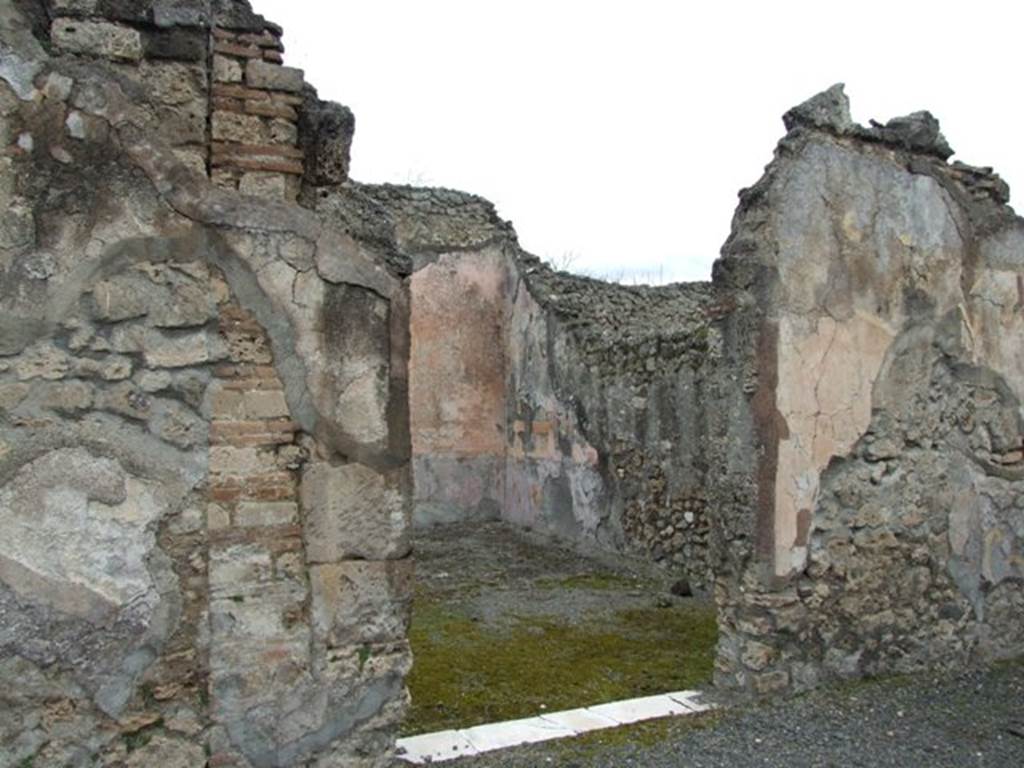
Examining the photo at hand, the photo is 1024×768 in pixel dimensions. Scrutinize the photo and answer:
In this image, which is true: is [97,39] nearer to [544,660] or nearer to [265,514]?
[265,514]

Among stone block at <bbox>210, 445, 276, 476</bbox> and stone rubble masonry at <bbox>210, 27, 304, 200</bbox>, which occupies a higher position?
stone rubble masonry at <bbox>210, 27, 304, 200</bbox>

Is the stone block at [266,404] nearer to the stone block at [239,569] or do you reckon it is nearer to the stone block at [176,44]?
the stone block at [239,569]

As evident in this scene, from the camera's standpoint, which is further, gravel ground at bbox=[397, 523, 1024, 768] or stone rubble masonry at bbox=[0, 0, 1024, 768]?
gravel ground at bbox=[397, 523, 1024, 768]

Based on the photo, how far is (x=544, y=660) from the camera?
5367 mm

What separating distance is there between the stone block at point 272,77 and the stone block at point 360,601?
1.69 metres

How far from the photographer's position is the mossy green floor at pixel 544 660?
179 inches

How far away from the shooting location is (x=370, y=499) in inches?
131

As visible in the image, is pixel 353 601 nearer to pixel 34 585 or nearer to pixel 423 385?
pixel 34 585

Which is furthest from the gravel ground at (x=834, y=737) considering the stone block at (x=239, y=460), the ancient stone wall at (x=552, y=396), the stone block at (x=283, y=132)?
the ancient stone wall at (x=552, y=396)

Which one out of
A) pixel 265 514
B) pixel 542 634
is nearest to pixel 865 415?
pixel 542 634

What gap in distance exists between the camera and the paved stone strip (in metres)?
3.82

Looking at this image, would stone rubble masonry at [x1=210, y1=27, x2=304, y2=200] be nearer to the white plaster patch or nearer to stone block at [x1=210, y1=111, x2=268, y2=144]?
stone block at [x1=210, y1=111, x2=268, y2=144]

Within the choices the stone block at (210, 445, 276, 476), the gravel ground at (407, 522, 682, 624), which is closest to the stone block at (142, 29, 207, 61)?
the stone block at (210, 445, 276, 476)

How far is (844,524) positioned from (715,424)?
80cm
